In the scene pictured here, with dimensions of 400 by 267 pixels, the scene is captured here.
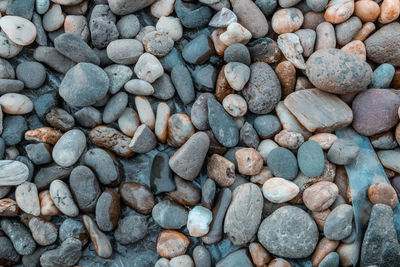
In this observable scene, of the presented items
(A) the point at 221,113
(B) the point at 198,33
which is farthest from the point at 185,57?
(A) the point at 221,113

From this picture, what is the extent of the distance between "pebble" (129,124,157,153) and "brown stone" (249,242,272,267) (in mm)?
532

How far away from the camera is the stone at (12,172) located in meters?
1.35

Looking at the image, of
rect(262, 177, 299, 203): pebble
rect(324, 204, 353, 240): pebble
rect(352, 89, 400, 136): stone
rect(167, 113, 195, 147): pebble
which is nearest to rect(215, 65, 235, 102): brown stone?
rect(167, 113, 195, 147): pebble

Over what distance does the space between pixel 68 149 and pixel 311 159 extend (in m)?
0.88

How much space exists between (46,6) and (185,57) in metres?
0.58

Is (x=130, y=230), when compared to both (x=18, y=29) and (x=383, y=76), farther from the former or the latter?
(x=383, y=76)

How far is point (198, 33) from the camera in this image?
61.7 inches

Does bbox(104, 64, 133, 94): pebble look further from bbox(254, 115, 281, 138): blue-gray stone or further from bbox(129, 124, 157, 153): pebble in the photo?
bbox(254, 115, 281, 138): blue-gray stone

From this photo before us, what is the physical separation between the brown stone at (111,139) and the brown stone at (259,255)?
58 centimetres

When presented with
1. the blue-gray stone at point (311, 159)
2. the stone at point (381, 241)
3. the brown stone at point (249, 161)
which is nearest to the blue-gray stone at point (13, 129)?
the brown stone at point (249, 161)

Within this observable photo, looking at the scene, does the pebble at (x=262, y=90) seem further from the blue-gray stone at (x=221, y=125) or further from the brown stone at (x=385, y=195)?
the brown stone at (x=385, y=195)

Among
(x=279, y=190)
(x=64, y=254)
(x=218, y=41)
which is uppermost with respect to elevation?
(x=218, y=41)

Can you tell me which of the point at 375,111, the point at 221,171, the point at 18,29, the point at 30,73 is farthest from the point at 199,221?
the point at 18,29

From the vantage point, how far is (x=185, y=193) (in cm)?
141
